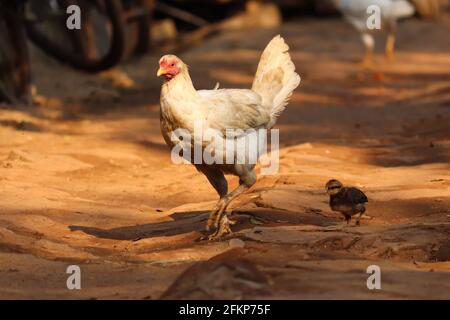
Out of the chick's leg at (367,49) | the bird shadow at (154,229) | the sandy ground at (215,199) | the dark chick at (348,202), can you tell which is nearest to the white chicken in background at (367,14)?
the chick's leg at (367,49)

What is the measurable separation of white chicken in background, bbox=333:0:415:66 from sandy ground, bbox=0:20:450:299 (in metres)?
0.97

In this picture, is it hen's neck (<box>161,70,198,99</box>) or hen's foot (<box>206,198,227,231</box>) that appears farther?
hen's foot (<box>206,198,227,231</box>)

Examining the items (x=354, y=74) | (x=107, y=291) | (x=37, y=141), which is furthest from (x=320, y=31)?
(x=107, y=291)

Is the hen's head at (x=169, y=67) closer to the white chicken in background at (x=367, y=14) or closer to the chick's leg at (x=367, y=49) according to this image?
the white chicken in background at (x=367, y=14)

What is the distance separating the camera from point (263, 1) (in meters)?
21.3

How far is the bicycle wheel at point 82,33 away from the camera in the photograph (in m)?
13.2

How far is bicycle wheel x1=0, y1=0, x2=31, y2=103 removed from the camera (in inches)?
509

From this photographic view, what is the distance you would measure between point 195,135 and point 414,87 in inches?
368

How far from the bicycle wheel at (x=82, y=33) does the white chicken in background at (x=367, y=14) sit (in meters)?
4.06

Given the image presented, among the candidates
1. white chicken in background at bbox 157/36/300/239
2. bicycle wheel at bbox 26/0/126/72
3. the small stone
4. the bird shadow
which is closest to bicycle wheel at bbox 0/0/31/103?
bicycle wheel at bbox 26/0/126/72

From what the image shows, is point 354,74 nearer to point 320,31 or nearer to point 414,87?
point 414,87

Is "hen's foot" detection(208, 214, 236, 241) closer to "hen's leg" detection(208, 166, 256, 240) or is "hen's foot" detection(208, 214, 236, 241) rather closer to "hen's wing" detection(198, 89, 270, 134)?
"hen's leg" detection(208, 166, 256, 240)

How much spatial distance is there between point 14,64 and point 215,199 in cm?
560

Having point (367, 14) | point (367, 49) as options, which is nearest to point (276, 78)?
point (367, 14)
